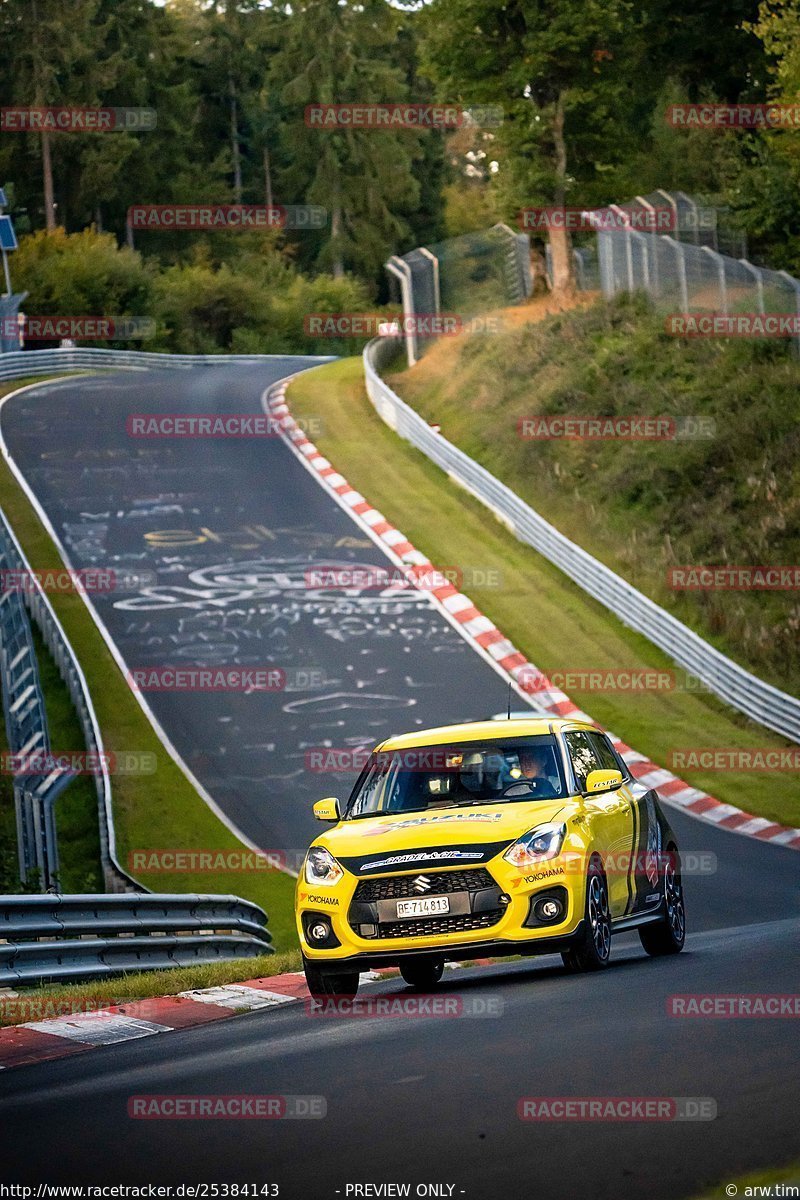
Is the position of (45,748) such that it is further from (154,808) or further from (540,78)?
(540,78)

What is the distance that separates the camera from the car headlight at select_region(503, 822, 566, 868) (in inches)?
406

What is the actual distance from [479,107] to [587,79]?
9.51 ft

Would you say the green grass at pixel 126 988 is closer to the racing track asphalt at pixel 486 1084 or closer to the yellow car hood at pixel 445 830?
the racing track asphalt at pixel 486 1084

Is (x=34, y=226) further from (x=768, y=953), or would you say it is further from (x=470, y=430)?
(x=768, y=953)

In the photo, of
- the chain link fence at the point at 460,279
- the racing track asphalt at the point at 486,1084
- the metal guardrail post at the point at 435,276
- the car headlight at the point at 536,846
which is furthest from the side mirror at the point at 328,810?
the chain link fence at the point at 460,279

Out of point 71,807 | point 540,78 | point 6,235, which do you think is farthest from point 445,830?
point 6,235

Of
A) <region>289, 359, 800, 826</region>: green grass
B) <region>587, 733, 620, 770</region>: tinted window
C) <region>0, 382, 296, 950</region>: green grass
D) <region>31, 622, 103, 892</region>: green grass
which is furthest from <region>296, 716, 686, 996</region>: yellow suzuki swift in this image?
<region>289, 359, 800, 826</region>: green grass

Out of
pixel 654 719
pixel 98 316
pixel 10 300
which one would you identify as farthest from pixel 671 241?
pixel 98 316

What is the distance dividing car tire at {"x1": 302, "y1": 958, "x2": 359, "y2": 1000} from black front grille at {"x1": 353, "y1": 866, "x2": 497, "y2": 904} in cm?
67

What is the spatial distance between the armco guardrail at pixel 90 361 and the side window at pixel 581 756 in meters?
42.2

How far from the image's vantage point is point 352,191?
330 feet

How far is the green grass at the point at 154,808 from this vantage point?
20.7 meters

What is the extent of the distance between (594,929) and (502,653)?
59.3ft

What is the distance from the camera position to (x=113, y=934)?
1363cm
